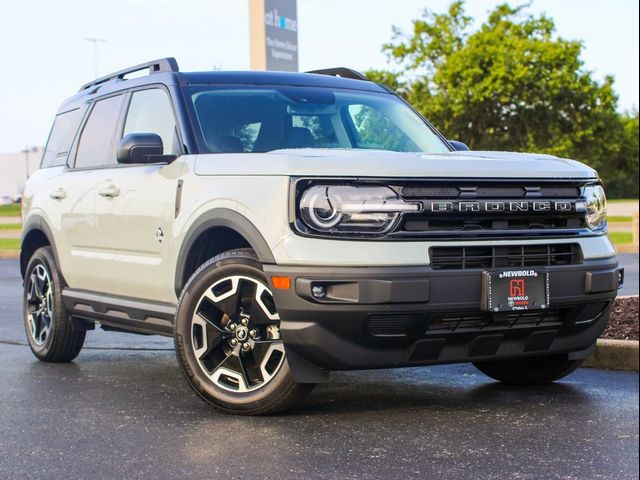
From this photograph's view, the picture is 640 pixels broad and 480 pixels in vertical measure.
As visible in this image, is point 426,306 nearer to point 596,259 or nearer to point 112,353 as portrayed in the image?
point 596,259

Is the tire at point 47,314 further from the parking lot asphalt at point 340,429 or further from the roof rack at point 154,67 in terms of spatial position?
the roof rack at point 154,67

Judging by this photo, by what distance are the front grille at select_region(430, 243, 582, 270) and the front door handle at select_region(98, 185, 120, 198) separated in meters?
2.37

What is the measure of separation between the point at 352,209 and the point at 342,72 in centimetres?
266

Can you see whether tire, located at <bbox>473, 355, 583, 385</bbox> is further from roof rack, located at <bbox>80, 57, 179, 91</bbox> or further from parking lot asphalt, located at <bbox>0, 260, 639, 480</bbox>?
roof rack, located at <bbox>80, 57, 179, 91</bbox>

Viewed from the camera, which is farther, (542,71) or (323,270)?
(542,71)

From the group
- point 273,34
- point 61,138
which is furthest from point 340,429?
point 273,34

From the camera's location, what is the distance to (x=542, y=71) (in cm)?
4159

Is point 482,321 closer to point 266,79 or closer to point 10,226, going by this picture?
point 266,79

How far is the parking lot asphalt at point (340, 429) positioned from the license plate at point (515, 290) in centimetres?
60

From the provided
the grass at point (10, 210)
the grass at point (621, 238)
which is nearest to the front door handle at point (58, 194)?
the grass at point (621, 238)

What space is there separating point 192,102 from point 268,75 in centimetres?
59

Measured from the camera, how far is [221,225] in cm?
543

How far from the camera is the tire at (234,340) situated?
5254mm

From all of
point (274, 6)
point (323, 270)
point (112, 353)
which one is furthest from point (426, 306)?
point (274, 6)
